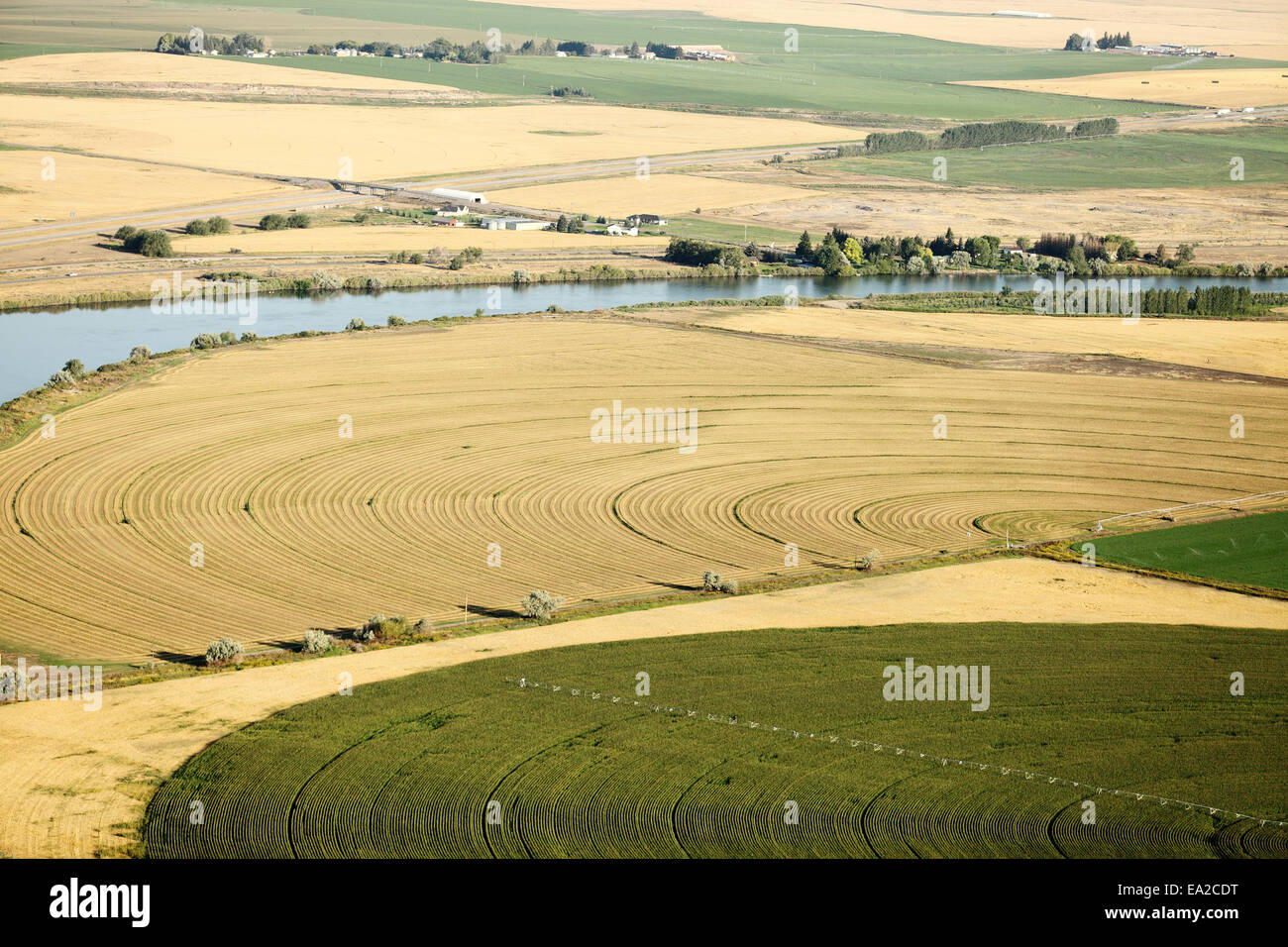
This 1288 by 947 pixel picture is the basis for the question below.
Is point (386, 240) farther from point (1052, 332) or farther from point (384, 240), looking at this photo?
point (1052, 332)

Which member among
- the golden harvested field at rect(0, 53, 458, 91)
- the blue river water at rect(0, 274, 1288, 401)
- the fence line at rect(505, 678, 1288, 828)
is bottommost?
the fence line at rect(505, 678, 1288, 828)

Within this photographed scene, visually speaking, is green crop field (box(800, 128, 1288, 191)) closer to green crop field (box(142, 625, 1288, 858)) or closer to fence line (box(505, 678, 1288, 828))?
green crop field (box(142, 625, 1288, 858))

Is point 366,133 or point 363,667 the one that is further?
A: point 366,133

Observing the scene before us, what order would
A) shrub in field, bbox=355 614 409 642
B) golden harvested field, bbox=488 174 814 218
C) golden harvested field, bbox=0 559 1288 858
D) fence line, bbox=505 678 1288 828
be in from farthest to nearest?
golden harvested field, bbox=488 174 814 218
shrub in field, bbox=355 614 409 642
fence line, bbox=505 678 1288 828
golden harvested field, bbox=0 559 1288 858

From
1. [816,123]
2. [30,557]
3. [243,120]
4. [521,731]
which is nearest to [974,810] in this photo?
[521,731]

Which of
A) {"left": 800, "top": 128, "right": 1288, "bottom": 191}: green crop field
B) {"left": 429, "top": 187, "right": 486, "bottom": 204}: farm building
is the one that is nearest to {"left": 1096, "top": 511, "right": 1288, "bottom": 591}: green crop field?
{"left": 429, "top": 187, "right": 486, "bottom": 204}: farm building

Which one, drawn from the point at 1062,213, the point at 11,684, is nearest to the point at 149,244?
the point at 11,684
